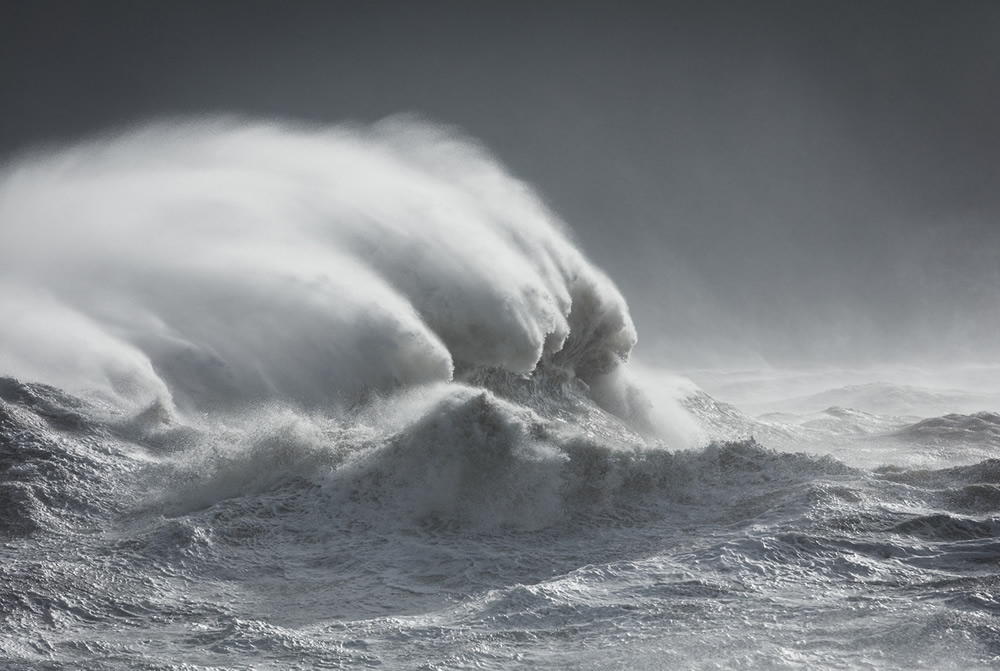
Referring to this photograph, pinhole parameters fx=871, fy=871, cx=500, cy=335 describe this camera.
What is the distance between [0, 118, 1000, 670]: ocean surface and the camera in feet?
25.4

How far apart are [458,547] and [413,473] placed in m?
1.73

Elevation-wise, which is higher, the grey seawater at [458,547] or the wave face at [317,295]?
the wave face at [317,295]

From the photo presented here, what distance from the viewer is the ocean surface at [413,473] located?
773 cm

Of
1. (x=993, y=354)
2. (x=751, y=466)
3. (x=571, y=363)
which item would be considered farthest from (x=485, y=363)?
(x=993, y=354)

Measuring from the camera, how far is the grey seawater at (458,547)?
7.41 meters

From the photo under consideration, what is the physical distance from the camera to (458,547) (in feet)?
33.5

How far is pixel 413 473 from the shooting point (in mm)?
11672

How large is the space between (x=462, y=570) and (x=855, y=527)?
15.1ft

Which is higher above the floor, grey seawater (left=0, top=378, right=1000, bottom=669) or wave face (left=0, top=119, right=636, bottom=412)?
wave face (left=0, top=119, right=636, bottom=412)

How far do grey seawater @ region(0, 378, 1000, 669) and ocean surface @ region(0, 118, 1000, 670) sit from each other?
0.14ft

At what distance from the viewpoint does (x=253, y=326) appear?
17984 mm

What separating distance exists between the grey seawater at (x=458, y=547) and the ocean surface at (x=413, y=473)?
0.04 meters

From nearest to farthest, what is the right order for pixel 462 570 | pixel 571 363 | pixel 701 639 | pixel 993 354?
1. pixel 701 639
2. pixel 462 570
3. pixel 571 363
4. pixel 993 354

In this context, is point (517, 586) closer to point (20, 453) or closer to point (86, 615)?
point (86, 615)
